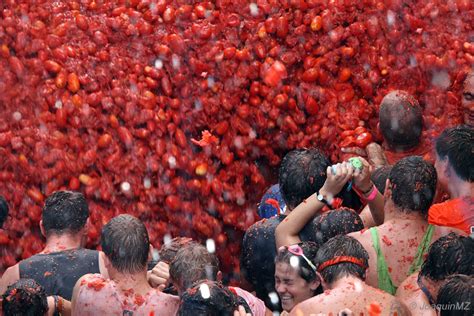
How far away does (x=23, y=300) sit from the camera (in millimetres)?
5770

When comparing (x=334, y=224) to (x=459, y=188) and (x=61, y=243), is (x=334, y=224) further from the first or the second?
(x=61, y=243)

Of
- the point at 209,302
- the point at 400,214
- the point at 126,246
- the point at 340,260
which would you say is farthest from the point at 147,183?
the point at 209,302

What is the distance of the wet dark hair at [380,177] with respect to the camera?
23.6 ft

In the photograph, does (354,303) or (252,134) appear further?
(252,134)

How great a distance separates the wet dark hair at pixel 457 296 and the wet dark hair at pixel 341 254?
25.0 inches

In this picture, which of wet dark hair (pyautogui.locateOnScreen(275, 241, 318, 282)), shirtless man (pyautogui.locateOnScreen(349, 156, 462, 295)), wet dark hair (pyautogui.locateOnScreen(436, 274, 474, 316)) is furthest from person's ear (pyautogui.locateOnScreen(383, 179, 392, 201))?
wet dark hair (pyautogui.locateOnScreen(436, 274, 474, 316))

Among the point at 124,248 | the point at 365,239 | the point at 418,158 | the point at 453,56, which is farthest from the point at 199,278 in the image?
the point at 453,56

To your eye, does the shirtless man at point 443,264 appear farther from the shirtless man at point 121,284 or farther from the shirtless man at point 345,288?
the shirtless man at point 121,284

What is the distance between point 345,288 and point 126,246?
3.98 ft

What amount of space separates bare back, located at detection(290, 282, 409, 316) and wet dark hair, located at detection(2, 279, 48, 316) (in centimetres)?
132

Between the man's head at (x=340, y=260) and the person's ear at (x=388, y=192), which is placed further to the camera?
the person's ear at (x=388, y=192)

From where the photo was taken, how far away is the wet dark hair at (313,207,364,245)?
6445mm

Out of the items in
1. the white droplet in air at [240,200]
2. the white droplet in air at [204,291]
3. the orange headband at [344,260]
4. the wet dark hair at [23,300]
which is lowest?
the white droplet in air at [240,200]

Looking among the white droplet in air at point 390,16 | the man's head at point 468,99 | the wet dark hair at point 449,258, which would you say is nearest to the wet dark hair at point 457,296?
the wet dark hair at point 449,258
